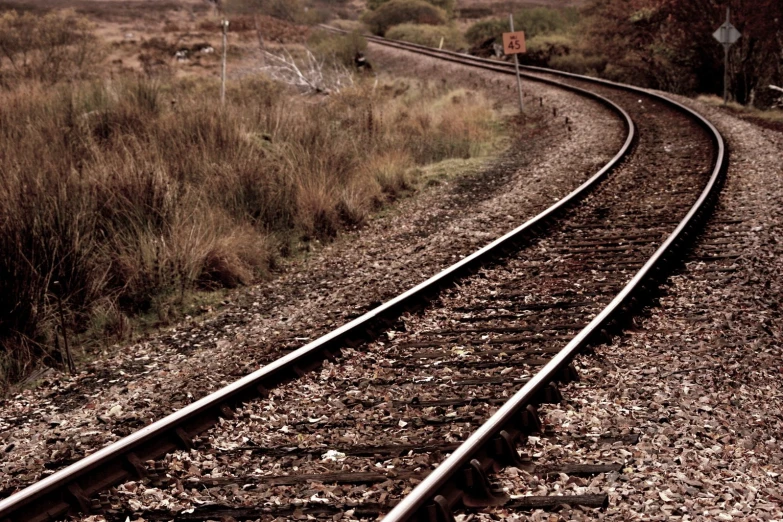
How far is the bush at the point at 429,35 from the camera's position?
45.6 meters

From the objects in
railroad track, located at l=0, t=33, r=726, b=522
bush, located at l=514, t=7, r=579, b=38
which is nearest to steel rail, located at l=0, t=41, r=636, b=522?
railroad track, located at l=0, t=33, r=726, b=522

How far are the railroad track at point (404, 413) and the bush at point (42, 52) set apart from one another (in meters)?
12.0

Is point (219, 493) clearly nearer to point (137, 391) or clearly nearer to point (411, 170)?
point (137, 391)

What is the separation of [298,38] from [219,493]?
44.9m

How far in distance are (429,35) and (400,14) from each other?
10.7m

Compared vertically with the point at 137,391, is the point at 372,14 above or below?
above

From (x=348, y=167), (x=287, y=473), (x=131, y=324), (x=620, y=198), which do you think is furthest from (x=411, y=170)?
A: (x=287, y=473)

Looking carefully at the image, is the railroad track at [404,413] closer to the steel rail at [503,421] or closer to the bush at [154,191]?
the steel rail at [503,421]

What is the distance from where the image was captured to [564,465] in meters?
4.21

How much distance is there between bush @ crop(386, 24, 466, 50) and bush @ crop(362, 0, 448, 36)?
196 inches

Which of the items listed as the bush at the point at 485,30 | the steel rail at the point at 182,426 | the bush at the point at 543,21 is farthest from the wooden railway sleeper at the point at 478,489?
the bush at the point at 485,30

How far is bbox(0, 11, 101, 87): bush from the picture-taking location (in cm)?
1711

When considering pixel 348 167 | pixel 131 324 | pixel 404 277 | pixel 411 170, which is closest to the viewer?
pixel 131 324

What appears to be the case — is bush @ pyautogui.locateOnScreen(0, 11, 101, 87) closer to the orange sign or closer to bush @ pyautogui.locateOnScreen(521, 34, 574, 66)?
the orange sign
